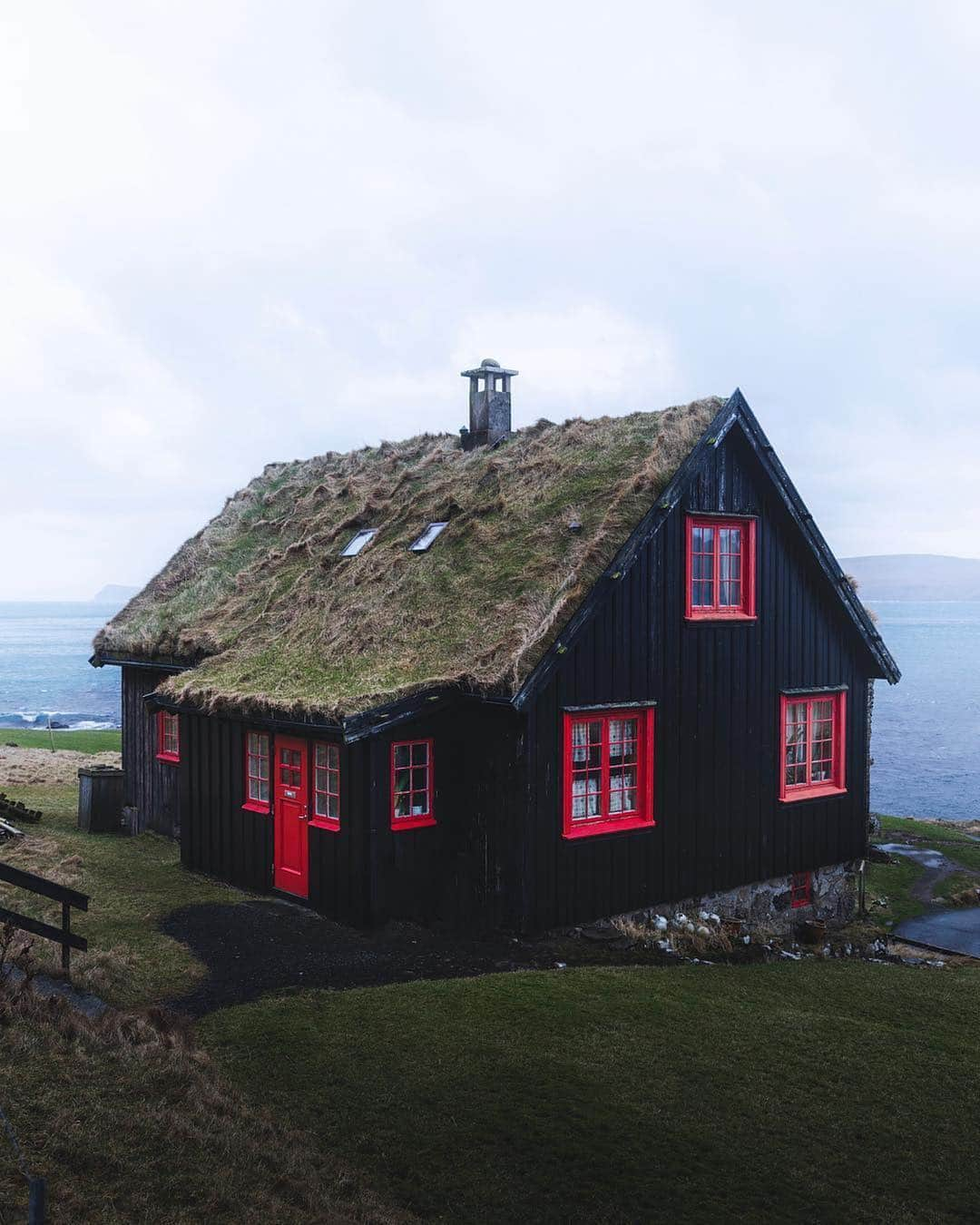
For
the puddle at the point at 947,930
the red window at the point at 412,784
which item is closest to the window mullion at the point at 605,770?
the red window at the point at 412,784

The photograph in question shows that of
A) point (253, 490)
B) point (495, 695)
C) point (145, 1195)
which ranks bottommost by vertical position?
point (145, 1195)

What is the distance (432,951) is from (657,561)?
646cm

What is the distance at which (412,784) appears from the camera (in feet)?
49.0

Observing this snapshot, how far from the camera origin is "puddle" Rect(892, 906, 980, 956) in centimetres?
1806

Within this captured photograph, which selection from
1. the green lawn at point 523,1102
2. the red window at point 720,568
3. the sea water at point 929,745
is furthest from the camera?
the sea water at point 929,745

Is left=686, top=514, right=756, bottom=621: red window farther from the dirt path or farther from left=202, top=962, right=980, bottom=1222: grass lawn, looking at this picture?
left=202, top=962, right=980, bottom=1222: grass lawn

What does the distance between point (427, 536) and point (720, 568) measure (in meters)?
5.09

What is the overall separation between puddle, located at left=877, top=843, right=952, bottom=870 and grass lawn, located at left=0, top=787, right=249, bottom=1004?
56.1 feet

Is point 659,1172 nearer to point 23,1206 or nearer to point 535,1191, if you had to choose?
point 535,1191

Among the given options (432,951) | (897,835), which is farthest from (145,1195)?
(897,835)

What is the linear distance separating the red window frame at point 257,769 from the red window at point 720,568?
22.3 ft

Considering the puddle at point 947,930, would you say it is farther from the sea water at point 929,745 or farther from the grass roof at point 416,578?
the sea water at point 929,745

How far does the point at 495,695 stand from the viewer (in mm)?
14141

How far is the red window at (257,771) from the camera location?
16.6m
